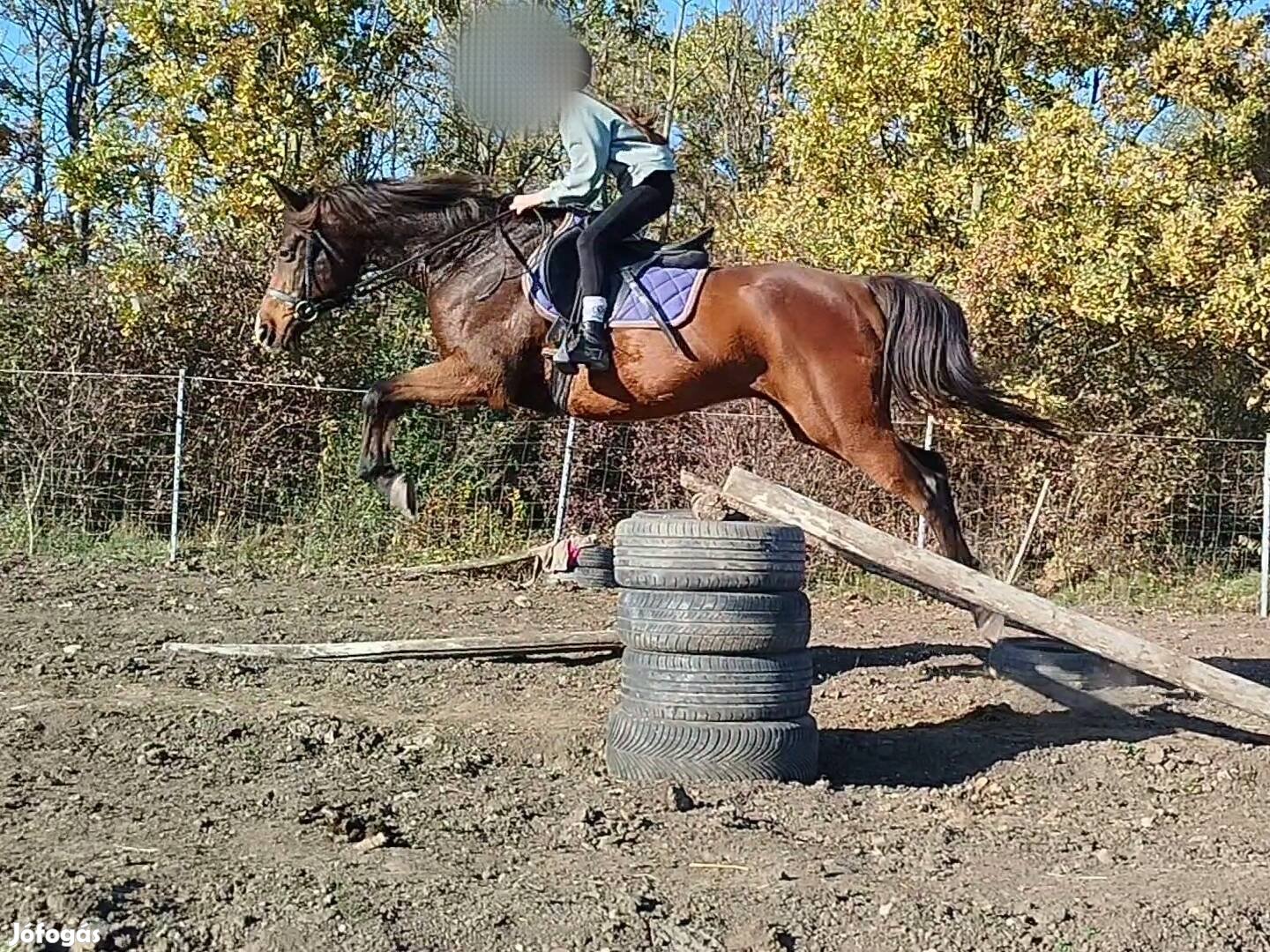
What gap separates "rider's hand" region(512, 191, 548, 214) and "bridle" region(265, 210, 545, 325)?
0.78ft

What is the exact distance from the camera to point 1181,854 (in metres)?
4.78

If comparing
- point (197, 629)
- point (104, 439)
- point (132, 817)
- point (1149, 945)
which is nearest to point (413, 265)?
point (197, 629)

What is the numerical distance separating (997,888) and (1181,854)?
93 centimetres

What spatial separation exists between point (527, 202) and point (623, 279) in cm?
66

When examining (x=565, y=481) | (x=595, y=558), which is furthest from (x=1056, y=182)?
(x=595, y=558)

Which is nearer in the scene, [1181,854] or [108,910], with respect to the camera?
[108,910]

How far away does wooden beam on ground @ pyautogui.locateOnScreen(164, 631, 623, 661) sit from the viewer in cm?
798

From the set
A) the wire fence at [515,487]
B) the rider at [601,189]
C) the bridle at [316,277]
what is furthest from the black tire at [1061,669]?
the wire fence at [515,487]

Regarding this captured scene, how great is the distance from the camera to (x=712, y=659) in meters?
5.45

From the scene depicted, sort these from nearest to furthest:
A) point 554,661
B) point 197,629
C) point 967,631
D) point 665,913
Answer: point 665,913 → point 554,661 → point 197,629 → point 967,631

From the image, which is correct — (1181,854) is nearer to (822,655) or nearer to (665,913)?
(665,913)

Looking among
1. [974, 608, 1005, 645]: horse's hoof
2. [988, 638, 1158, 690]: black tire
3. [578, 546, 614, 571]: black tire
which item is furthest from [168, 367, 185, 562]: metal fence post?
[974, 608, 1005, 645]: horse's hoof

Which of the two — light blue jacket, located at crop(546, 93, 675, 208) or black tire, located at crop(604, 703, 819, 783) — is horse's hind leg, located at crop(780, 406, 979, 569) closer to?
light blue jacket, located at crop(546, 93, 675, 208)

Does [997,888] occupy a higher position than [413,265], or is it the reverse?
[413,265]
